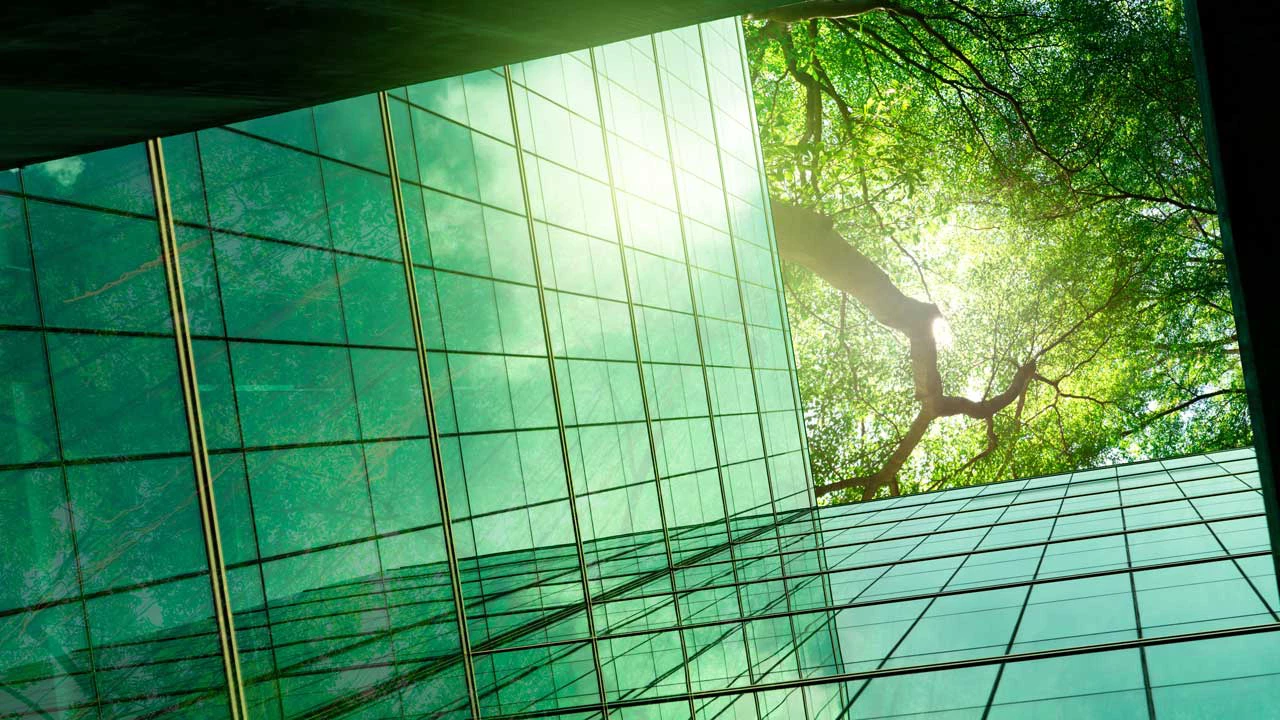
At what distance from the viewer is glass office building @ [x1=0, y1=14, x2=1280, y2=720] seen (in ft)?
28.2

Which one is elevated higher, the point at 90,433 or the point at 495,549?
the point at 90,433

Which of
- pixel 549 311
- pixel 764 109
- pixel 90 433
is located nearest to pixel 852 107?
pixel 764 109

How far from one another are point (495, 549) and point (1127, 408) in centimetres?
2970

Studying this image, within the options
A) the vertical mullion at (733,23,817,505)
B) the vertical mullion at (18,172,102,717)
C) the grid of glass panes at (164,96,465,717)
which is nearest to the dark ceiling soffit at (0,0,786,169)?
the vertical mullion at (18,172,102,717)

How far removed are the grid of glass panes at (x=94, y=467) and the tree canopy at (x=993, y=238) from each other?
24790mm

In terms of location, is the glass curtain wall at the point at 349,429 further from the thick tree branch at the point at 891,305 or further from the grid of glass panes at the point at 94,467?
the thick tree branch at the point at 891,305

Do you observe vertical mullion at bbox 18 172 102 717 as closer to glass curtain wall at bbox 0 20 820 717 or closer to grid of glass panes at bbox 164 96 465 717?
glass curtain wall at bbox 0 20 820 717

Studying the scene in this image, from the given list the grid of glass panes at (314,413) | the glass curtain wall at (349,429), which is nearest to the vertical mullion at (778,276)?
the glass curtain wall at (349,429)

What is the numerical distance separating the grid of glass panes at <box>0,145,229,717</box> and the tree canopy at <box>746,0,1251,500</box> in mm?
24790

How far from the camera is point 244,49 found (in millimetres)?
4309

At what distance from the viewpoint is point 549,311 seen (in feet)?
55.6

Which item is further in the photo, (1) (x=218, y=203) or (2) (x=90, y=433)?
(1) (x=218, y=203)

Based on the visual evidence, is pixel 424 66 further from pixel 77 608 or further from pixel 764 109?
pixel 764 109

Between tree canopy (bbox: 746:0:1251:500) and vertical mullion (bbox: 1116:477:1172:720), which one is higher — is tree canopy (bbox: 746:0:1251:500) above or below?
above
